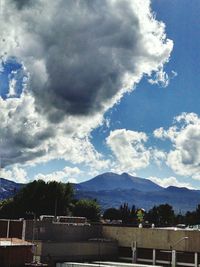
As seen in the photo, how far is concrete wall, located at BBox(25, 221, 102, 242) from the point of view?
103m

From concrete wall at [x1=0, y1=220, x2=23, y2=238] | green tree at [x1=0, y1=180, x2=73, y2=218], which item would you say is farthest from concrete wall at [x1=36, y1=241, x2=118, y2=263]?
green tree at [x1=0, y1=180, x2=73, y2=218]

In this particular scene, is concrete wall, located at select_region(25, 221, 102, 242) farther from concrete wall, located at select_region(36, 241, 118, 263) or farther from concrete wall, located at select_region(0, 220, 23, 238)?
concrete wall, located at select_region(36, 241, 118, 263)

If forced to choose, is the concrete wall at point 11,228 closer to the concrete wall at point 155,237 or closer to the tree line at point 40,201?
the concrete wall at point 155,237

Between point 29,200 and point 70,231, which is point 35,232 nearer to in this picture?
point 70,231

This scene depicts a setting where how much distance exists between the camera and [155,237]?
351 ft

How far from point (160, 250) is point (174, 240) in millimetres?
4754

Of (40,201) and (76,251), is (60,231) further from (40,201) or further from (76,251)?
(40,201)

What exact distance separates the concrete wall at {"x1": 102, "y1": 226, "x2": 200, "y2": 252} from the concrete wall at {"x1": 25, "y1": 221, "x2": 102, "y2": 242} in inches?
161

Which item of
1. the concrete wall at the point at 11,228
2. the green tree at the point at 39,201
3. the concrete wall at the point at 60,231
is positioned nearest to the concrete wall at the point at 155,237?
the concrete wall at the point at 60,231

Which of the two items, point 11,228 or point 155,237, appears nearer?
point 11,228

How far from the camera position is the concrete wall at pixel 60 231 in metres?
103

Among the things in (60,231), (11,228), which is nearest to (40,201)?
(11,228)

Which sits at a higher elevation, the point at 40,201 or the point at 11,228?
the point at 40,201

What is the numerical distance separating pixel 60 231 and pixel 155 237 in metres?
22.2
